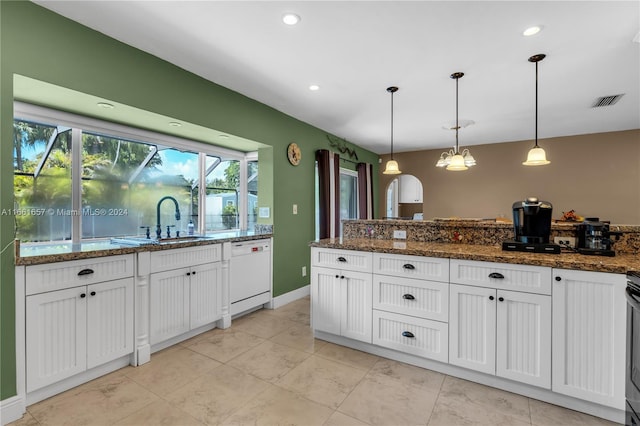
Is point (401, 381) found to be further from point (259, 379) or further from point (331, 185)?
point (331, 185)

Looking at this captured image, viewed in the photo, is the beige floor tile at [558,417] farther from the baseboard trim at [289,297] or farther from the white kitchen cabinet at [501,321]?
the baseboard trim at [289,297]

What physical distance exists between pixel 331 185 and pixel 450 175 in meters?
2.98

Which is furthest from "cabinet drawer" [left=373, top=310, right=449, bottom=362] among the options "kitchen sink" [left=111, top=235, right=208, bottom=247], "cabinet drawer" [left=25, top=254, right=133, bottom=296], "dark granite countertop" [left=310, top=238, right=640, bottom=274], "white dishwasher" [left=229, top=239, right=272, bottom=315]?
"cabinet drawer" [left=25, top=254, right=133, bottom=296]

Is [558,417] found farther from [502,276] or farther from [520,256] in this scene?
[520,256]

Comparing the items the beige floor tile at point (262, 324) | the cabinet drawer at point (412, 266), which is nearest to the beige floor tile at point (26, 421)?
the beige floor tile at point (262, 324)

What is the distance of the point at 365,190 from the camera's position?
243 inches

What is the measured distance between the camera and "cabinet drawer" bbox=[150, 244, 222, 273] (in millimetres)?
2517

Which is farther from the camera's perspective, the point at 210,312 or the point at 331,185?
the point at 331,185

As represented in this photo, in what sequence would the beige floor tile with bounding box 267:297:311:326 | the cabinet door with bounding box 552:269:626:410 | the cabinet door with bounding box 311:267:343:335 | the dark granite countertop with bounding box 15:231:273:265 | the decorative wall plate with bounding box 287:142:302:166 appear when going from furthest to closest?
the decorative wall plate with bounding box 287:142:302:166 < the beige floor tile with bounding box 267:297:311:326 < the cabinet door with bounding box 311:267:343:335 < the dark granite countertop with bounding box 15:231:273:265 < the cabinet door with bounding box 552:269:626:410

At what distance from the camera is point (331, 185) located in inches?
191

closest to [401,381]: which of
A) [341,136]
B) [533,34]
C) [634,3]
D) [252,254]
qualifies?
[252,254]

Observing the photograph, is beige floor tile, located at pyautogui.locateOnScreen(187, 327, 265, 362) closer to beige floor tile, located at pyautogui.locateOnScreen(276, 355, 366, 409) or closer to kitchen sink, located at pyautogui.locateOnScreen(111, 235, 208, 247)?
beige floor tile, located at pyautogui.locateOnScreen(276, 355, 366, 409)

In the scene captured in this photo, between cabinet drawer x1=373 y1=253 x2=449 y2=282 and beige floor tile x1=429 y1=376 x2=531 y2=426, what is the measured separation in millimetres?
751

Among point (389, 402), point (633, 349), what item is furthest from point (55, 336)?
point (633, 349)
